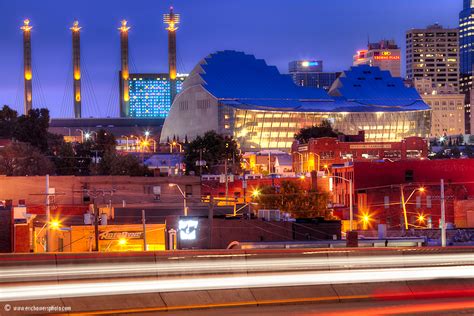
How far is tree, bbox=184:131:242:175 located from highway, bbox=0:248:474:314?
4100 inches

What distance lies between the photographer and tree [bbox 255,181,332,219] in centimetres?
7331

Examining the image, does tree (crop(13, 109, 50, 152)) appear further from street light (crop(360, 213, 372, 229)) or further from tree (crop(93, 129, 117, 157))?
street light (crop(360, 213, 372, 229))

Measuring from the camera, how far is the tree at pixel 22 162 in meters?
110

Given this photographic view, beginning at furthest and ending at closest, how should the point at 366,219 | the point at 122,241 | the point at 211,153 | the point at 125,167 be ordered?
1. the point at 211,153
2. the point at 125,167
3. the point at 366,219
4. the point at 122,241

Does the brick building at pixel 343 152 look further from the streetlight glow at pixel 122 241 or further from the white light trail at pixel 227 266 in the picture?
the white light trail at pixel 227 266

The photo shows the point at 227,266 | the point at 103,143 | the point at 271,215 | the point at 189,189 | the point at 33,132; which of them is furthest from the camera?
the point at 103,143

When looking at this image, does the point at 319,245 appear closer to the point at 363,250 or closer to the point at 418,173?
the point at 363,250

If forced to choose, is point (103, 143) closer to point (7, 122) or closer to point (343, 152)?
point (7, 122)

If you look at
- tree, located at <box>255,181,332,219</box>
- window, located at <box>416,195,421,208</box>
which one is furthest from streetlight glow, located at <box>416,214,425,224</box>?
tree, located at <box>255,181,332,219</box>

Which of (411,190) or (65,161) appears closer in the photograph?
(411,190)

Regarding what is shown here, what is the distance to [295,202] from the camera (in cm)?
7531

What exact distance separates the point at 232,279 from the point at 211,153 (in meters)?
115

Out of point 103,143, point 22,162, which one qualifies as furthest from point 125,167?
point 103,143

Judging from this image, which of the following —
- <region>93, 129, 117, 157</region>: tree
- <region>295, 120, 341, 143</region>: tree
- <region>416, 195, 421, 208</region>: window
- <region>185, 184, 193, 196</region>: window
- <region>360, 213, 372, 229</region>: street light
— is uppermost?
<region>295, 120, 341, 143</region>: tree
